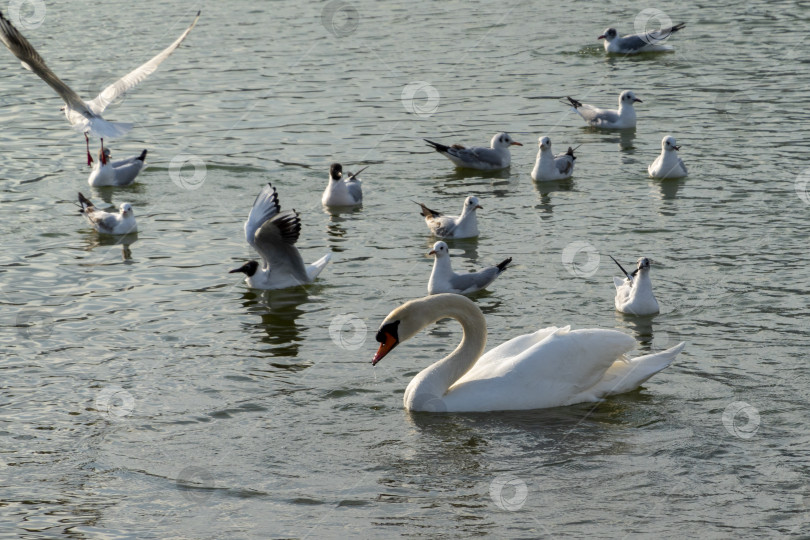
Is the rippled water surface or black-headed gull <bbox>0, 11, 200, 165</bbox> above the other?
black-headed gull <bbox>0, 11, 200, 165</bbox>

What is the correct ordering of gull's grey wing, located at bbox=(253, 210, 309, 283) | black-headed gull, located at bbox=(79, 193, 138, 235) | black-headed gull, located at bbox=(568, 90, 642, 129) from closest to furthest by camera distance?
gull's grey wing, located at bbox=(253, 210, 309, 283) → black-headed gull, located at bbox=(79, 193, 138, 235) → black-headed gull, located at bbox=(568, 90, 642, 129)

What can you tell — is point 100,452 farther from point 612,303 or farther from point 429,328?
point 612,303

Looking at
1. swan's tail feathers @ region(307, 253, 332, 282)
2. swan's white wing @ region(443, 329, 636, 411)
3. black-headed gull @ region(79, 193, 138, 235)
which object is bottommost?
swan's white wing @ region(443, 329, 636, 411)

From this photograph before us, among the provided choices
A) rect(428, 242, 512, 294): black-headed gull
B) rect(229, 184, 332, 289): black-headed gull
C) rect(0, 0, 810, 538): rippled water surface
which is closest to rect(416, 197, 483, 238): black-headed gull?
rect(0, 0, 810, 538): rippled water surface

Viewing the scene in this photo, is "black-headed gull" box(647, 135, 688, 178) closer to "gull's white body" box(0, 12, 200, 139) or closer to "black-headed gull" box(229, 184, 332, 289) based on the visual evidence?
"black-headed gull" box(229, 184, 332, 289)

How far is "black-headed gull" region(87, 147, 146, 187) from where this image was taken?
19000 millimetres

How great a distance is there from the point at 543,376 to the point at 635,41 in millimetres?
18213

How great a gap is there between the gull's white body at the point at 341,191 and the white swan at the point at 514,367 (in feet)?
22.2

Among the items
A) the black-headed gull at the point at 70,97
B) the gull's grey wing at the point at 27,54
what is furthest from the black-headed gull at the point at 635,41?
the gull's grey wing at the point at 27,54

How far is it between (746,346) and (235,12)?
22797 millimetres

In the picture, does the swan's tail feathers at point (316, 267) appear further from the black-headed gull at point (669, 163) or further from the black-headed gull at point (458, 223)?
the black-headed gull at point (669, 163)

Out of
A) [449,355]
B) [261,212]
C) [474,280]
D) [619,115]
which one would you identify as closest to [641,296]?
[474,280]

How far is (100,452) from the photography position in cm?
998

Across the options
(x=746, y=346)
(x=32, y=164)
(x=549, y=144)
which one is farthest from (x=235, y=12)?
(x=746, y=346)
